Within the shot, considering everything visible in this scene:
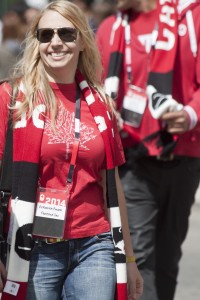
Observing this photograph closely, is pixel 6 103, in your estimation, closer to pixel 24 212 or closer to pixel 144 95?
pixel 24 212

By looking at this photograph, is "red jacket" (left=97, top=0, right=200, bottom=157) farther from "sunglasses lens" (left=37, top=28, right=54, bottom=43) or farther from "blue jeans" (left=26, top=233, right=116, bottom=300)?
"blue jeans" (left=26, top=233, right=116, bottom=300)

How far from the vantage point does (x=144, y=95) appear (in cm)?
522

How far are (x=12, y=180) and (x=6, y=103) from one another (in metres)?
0.32

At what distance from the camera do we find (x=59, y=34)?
397 centimetres

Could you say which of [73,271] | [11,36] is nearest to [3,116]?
[73,271]

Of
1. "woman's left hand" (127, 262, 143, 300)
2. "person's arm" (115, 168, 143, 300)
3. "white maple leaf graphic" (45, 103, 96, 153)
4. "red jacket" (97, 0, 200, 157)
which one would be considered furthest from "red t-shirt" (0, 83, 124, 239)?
"red jacket" (97, 0, 200, 157)

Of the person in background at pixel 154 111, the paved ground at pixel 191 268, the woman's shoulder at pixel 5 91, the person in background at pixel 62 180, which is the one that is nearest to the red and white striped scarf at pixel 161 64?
the person in background at pixel 154 111

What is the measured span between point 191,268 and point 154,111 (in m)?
2.69

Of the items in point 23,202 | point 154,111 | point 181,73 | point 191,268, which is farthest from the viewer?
point 191,268

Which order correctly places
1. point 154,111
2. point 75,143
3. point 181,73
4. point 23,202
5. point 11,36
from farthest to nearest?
1. point 11,36
2. point 181,73
3. point 154,111
4. point 75,143
5. point 23,202

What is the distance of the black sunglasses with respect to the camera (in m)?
3.96

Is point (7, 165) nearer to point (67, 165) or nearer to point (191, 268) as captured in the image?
point (67, 165)

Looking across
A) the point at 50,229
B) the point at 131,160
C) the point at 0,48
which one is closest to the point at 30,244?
the point at 50,229

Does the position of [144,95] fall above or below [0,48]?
above
